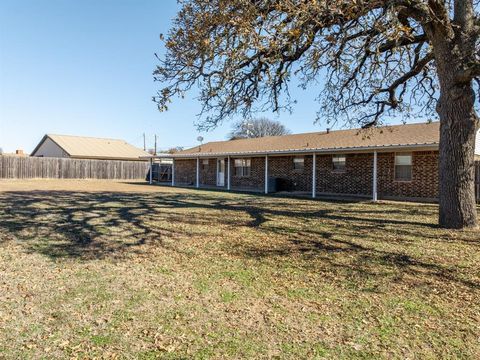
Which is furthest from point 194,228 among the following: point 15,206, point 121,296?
point 15,206

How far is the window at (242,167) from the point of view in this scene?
24453 millimetres

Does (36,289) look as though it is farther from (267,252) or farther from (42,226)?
(42,226)

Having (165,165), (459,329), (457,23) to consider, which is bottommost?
(459,329)

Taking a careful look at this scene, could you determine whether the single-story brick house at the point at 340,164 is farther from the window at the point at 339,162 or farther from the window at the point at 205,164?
the window at the point at 205,164

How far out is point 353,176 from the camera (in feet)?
61.4

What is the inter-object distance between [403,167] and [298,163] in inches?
235

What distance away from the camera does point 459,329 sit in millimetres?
3512

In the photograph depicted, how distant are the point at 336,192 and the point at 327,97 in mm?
7289

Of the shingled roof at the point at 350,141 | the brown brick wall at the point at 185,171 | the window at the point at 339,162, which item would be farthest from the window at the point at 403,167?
the brown brick wall at the point at 185,171

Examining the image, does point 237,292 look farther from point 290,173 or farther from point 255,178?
point 255,178

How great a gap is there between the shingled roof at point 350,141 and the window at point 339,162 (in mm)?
593

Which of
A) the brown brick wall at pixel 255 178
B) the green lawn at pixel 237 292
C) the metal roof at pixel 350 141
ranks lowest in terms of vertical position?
the green lawn at pixel 237 292

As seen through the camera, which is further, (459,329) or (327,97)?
(327,97)

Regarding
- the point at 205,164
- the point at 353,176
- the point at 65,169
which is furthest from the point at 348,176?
the point at 65,169
